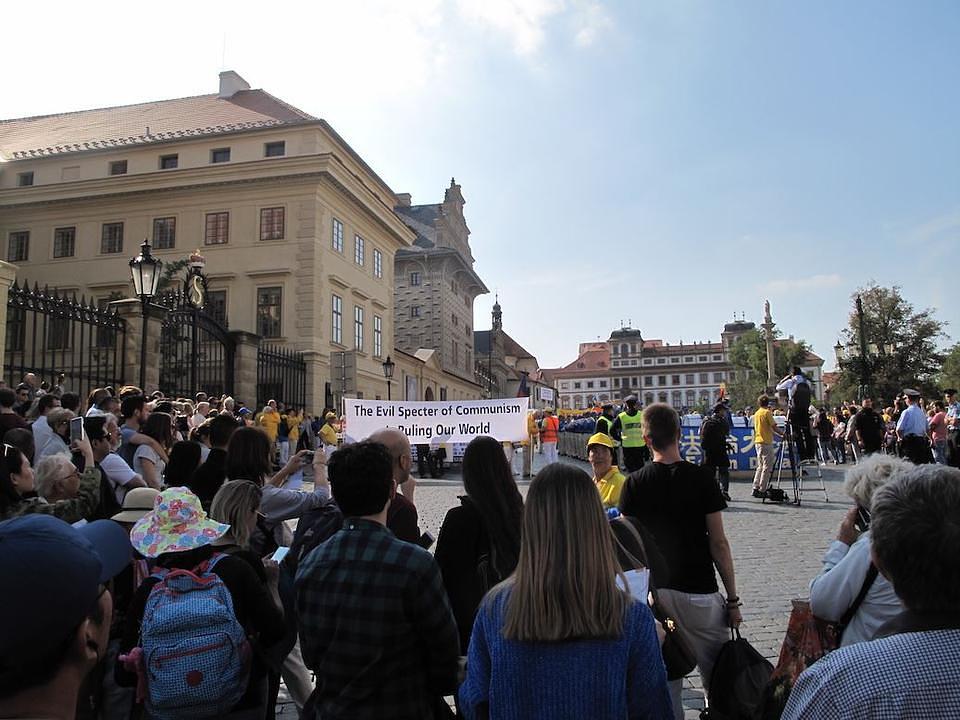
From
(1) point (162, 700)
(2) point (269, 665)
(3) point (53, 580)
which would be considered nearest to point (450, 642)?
(2) point (269, 665)

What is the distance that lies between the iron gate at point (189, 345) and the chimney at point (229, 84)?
2454 cm

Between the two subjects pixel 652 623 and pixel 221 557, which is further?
pixel 221 557

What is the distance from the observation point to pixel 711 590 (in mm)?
4066

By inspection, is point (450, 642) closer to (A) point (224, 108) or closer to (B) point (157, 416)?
(B) point (157, 416)

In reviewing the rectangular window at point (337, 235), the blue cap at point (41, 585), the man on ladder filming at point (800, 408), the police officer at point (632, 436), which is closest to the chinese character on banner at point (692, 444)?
the man on ladder filming at point (800, 408)

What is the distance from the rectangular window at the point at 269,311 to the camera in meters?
34.6

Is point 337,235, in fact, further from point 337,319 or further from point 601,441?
point 601,441

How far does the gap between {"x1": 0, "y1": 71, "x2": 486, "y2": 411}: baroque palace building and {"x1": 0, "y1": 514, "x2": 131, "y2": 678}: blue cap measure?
30.0m

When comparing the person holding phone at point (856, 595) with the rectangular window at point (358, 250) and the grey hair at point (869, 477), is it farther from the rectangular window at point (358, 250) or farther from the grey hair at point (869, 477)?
the rectangular window at point (358, 250)

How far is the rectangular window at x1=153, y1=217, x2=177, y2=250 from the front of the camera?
36.1 meters

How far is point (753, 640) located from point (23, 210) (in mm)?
42524

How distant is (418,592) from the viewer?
2.73m

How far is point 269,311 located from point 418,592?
111 feet

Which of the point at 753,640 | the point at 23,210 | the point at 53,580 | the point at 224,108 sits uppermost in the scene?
the point at 224,108
